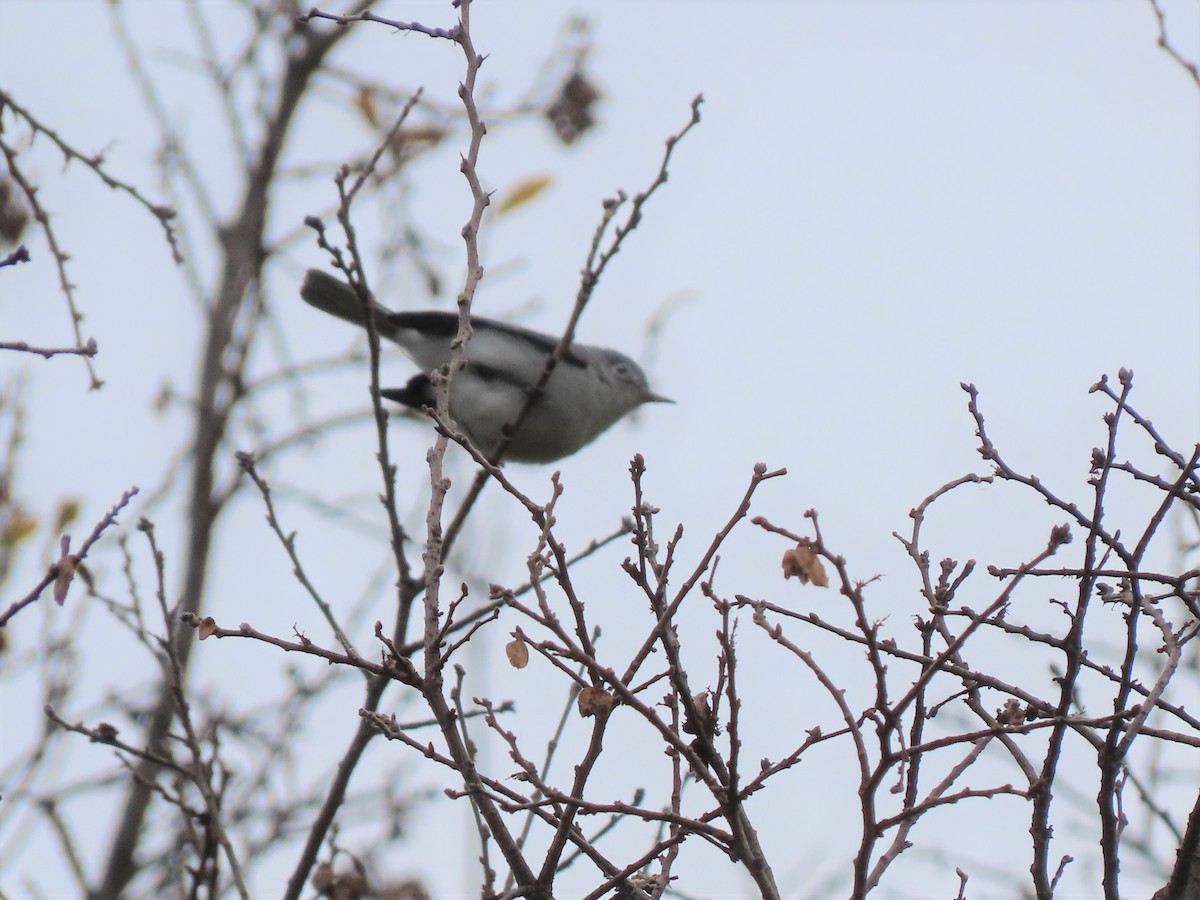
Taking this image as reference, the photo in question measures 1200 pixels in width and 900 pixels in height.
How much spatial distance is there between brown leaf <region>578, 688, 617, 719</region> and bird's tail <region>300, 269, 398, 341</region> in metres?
5.53

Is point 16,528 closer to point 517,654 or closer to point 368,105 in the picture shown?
point 368,105

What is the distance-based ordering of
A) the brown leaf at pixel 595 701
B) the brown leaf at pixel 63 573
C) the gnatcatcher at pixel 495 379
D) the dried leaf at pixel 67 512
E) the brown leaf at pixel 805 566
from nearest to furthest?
the brown leaf at pixel 595 701 < the brown leaf at pixel 805 566 < the brown leaf at pixel 63 573 < the dried leaf at pixel 67 512 < the gnatcatcher at pixel 495 379

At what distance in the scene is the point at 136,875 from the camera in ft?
21.2

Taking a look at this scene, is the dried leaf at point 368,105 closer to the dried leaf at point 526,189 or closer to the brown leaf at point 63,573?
the dried leaf at point 526,189

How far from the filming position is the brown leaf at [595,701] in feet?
7.69

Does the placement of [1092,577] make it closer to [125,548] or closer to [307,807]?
[125,548]

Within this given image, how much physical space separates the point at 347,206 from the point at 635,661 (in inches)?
82.8

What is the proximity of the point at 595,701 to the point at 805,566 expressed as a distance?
19.6 inches

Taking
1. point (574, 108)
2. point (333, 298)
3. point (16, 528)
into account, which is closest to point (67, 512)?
point (16, 528)

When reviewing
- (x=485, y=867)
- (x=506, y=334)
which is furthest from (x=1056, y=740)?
(x=506, y=334)

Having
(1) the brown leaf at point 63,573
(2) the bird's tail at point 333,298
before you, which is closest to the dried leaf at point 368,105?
(2) the bird's tail at point 333,298

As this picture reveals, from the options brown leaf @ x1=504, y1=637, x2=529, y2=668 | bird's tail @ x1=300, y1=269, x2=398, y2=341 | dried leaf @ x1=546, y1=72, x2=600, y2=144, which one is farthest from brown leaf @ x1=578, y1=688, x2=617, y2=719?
dried leaf @ x1=546, y1=72, x2=600, y2=144

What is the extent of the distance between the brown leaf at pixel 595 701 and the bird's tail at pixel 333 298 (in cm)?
553

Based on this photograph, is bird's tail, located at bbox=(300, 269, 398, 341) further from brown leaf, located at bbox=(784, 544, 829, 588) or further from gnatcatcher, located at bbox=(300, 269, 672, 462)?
brown leaf, located at bbox=(784, 544, 829, 588)
